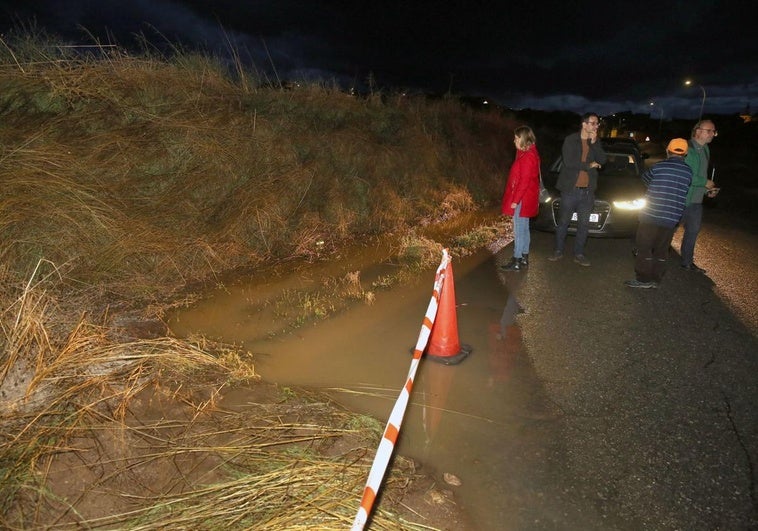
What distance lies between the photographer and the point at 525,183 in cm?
592

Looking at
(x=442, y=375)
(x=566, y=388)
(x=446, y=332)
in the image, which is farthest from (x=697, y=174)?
(x=442, y=375)

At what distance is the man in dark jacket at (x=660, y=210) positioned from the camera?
17.4 ft

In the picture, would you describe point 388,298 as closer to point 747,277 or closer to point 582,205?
point 582,205

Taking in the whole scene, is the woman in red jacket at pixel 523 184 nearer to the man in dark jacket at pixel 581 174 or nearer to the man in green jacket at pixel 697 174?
the man in dark jacket at pixel 581 174

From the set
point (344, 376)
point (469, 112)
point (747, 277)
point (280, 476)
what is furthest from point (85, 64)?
point (469, 112)

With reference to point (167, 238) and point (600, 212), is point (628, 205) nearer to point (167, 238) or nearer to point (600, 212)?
point (600, 212)

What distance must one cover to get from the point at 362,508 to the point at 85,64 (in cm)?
796

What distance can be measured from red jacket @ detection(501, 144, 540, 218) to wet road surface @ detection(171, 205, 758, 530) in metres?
0.99

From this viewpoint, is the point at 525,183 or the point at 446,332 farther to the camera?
the point at 525,183

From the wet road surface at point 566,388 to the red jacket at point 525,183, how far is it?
0.99 m

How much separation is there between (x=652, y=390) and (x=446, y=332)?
5.41 feet

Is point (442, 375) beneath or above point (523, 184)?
beneath

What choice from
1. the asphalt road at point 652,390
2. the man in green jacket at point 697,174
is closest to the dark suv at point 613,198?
the man in green jacket at point 697,174

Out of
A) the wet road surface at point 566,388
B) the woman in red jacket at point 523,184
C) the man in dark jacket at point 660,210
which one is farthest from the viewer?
the woman in red jacket at point 523,184
